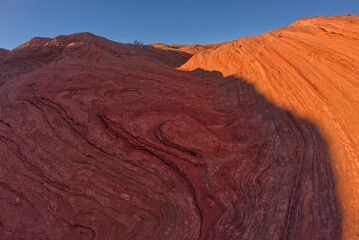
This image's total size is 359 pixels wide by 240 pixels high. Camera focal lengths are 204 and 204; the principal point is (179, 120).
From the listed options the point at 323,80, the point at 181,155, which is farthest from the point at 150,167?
the point at 323,80

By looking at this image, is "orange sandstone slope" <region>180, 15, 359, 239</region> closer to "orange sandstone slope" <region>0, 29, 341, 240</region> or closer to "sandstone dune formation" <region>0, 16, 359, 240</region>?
"sandstone dune formation" <region>0, 16, 359, 240</region>

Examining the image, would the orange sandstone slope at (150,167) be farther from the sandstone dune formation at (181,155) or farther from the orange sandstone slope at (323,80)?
the orange sandstone slope at (323,80)

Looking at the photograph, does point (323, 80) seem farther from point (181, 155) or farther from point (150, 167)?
point (150, 167)

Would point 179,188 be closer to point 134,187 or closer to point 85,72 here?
point 134,187

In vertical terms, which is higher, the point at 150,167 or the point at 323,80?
the point at 323,80

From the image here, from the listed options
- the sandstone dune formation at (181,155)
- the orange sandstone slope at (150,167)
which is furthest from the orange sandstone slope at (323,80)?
the orange sandstone slope at (150,167)
